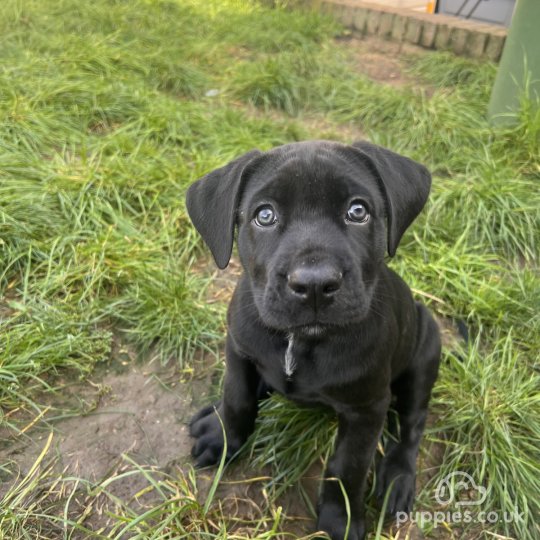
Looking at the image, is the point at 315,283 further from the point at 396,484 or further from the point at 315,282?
the point at 396,484

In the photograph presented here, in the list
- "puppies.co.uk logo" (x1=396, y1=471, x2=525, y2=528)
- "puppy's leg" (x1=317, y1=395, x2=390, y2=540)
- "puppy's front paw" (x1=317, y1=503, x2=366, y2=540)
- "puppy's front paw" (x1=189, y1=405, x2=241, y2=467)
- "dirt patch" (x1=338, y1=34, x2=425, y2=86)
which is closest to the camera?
"puppy's leg" (x1=317, y1=395, x2=390, y2=540)

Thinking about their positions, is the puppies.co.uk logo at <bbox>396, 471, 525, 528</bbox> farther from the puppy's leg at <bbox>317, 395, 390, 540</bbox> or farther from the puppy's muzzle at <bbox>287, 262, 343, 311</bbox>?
the puppy's muzzle at <bbox>287, 262, 343, 311</bbox>

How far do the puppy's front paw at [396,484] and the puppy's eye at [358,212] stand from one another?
1295mm

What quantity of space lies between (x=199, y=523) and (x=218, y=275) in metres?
1.97

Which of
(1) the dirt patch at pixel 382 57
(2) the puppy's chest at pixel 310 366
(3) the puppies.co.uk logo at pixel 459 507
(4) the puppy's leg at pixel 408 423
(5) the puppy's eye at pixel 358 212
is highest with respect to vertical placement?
(5) the puppy's eye at pixel 358 212

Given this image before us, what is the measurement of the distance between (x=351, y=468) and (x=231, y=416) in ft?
2.16

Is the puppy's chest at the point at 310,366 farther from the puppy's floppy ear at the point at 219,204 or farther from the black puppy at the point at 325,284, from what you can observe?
the puppy's floppy ear at the point at 219,204

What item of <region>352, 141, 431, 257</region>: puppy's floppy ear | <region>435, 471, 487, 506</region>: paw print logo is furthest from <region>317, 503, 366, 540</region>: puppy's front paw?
<region>352, 141, 431, 257</region>: puppy's floppy ear

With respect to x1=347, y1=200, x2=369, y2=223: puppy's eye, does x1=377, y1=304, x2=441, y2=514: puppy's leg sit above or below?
below

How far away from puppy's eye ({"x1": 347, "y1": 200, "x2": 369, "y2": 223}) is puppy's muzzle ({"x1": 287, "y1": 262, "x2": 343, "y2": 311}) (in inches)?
13.8

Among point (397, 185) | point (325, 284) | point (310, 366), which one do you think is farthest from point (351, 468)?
point (397, 185)

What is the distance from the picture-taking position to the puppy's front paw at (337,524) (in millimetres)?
2490

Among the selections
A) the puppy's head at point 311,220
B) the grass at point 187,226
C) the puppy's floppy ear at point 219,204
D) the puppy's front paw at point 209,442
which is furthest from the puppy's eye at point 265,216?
the grass at point 187,226

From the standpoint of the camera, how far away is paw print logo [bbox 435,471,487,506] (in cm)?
271
